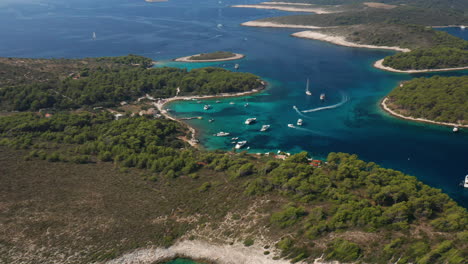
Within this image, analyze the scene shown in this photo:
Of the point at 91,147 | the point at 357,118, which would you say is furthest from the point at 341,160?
the point at 91,147

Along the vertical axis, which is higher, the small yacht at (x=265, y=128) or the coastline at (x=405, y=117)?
the coastline at (x=405, y=117)

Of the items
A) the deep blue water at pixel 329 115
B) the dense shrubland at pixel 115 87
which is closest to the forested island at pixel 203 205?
the deep blue water at pixel 329 115

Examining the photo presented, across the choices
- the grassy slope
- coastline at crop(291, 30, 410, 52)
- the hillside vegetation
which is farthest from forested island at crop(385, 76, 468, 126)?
coastline at crop(291, 30, 410, 52)

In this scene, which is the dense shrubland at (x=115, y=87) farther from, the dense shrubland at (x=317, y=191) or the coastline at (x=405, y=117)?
the coastline at (x=405, y=117)

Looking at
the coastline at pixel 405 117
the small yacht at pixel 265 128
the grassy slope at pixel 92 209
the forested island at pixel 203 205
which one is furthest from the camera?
the small yacht at pixel 265 128

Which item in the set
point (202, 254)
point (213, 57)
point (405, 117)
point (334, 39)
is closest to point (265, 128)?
point (405, 117)

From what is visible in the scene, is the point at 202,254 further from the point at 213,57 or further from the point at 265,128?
the point at 213,57

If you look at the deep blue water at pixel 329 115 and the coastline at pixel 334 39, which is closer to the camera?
the deep blue water at pixel 329 115
